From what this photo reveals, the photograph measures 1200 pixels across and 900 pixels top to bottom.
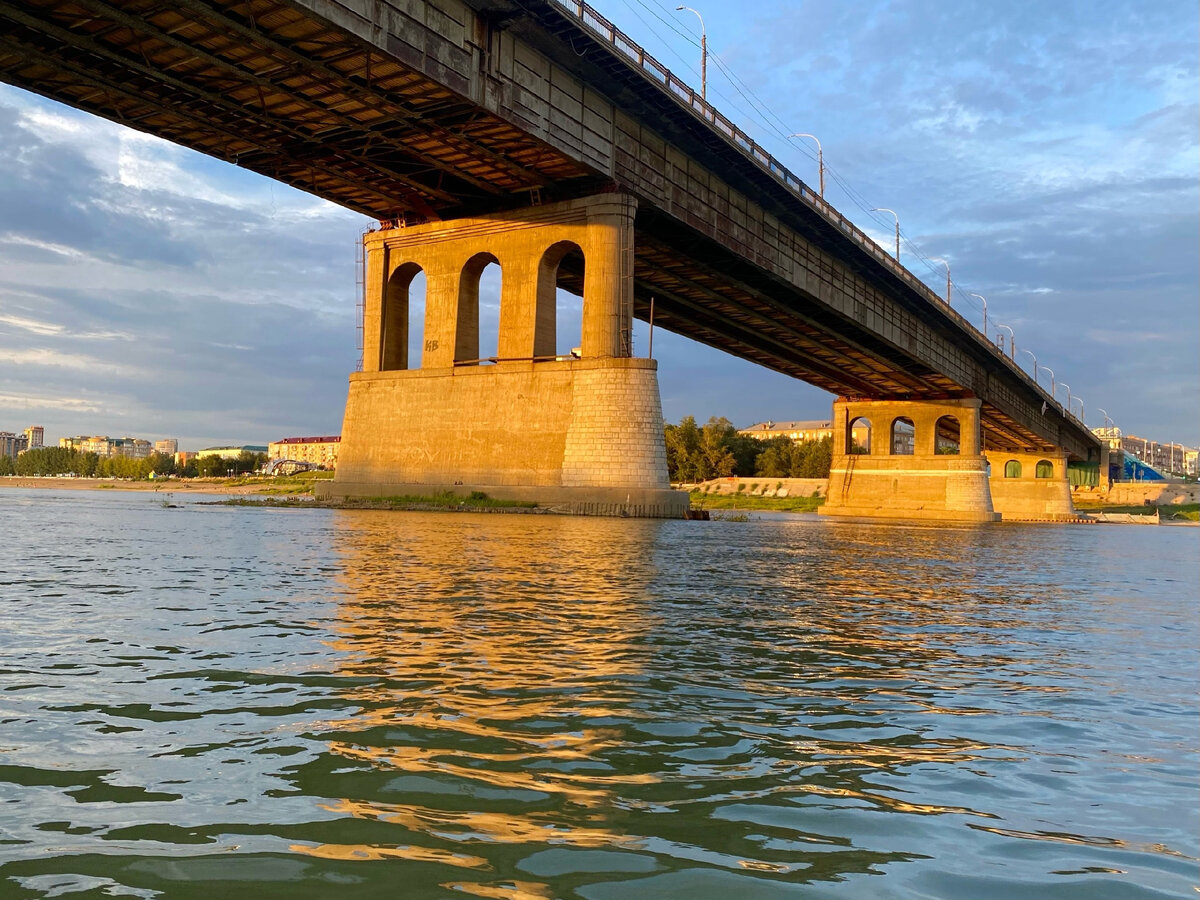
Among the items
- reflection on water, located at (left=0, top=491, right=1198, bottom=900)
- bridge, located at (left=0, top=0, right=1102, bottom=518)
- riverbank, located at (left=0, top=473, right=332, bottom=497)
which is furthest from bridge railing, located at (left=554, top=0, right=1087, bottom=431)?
riverbank, located at (left=0, top=473, right=332, bottom=497)

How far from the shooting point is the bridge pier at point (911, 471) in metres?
80.6

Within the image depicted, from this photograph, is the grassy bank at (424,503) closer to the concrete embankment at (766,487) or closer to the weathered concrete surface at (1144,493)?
the concrete embankment at (766,487)

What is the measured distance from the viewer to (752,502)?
382 ft

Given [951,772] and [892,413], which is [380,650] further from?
[892,413]

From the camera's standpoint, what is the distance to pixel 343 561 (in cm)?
1577

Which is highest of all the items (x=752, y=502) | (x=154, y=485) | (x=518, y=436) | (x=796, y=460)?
(x=796, y=460)

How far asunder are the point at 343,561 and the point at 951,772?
41.5ft

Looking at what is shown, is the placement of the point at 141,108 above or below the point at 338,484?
above

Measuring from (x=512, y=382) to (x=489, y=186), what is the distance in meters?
8.60

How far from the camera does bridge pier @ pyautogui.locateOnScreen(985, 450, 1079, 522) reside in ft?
328

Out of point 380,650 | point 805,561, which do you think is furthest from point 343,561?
point 805,561

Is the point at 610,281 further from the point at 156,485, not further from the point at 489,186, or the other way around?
the point at 156,485

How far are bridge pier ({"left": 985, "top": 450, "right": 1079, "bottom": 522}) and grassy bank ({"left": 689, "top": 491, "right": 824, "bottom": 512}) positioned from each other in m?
20.5

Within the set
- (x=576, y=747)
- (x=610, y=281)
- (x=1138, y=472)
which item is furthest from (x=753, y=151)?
(x=1138, y=472)
